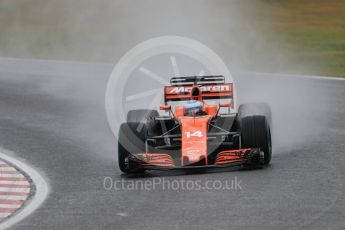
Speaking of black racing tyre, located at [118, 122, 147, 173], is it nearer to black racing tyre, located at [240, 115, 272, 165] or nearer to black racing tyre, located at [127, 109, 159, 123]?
black racing tyre, located at [127, 109, 159, 123]

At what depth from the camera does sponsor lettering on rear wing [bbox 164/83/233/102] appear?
1505 cm

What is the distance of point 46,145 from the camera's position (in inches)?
638

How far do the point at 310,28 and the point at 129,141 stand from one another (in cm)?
2350

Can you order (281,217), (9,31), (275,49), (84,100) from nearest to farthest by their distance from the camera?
(281,217)
(84,100)
(275,49)
(9,31)

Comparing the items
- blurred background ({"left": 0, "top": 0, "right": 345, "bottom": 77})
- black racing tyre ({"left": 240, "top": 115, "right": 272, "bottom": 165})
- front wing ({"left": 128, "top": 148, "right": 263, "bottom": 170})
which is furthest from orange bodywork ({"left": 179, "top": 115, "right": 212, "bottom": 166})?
blurred background ({"left": 0, "top": 0, "right": 345, "bottom": 77})

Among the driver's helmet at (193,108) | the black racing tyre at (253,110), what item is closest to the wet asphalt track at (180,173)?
the black racing tyre at (253,110)

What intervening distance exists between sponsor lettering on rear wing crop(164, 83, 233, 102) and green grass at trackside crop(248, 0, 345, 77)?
35.6 feet

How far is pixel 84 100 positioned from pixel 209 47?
1028 cm

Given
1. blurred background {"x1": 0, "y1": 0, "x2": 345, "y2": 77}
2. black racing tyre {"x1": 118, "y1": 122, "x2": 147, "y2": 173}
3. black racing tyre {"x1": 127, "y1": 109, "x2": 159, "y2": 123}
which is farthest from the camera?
blurred background {"x1": 0, "y1": 0, "x2": 345, "y2": 77}

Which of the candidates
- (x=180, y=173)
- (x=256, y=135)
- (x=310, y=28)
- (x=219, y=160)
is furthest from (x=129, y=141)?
(x=310, y=28)

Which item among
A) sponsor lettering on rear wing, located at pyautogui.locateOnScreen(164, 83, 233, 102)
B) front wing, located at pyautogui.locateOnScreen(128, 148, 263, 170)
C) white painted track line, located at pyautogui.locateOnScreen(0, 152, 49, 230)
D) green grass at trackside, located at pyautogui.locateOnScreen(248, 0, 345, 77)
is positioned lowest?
white painted track line, located at pyautogui.locateOnScreen(0, 152, 49, 230)

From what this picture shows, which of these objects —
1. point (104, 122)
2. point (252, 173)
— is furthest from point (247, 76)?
point (252, 173)

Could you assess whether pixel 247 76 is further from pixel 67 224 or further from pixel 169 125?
pixel 67 224

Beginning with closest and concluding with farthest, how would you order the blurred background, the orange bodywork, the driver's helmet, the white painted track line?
the white painted track line
the orange bodywork
the driver's helmet
the blurred background
